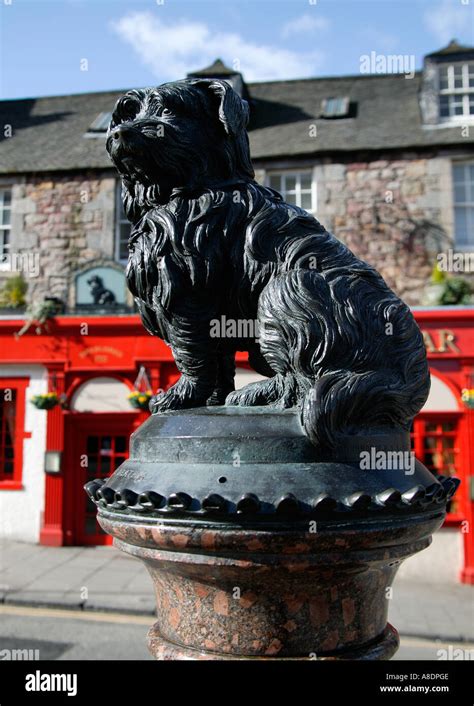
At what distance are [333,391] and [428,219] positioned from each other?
9.83m

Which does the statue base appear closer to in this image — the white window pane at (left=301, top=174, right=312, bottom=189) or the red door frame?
the red door frame

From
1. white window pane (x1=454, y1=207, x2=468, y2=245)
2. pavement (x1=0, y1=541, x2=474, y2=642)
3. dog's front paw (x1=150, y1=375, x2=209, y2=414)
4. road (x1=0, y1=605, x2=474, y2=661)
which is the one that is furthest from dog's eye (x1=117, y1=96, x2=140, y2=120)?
white window pane (x1=454, y1=207, x2=468, y2=245)

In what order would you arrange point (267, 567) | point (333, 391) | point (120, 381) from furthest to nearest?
point (120, 381) → point (333, 391) → point (267, 567)

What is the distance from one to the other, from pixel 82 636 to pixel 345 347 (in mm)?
5551

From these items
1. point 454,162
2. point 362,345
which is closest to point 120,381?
point 454,162

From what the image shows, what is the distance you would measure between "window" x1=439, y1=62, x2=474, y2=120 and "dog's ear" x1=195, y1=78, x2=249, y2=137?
10674mm

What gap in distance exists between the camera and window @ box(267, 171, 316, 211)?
436 inches

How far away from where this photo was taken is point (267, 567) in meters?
1.59

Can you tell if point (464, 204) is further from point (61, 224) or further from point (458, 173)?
point (61, 224)

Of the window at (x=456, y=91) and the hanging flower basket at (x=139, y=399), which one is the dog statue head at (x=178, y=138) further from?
the window at (x=456, y=91)

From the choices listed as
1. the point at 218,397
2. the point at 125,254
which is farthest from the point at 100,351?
the point at 218,397

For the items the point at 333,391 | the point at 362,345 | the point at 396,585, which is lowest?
the point at 396,585

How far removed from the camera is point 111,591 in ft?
25.1
